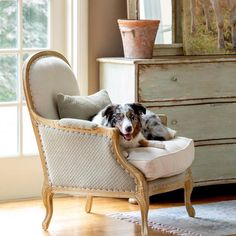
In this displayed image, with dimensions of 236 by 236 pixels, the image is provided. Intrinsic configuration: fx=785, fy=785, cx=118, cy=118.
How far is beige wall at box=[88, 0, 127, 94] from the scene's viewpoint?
17.6 feet

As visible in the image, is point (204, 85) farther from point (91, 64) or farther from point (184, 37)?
point (91, 64)

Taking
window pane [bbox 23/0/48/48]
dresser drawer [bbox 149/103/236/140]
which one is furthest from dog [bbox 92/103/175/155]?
window pane [bbox 23/0/48/48]

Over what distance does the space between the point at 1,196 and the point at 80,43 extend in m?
1.15

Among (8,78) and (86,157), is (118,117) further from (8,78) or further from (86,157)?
(8,78)

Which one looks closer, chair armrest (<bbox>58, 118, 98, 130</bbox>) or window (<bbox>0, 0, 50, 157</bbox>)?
chair armrest (<bbox>58, 118, 98, 130</bbox>)

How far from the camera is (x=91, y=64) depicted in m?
5.39

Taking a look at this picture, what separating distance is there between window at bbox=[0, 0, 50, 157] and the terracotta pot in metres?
0.60

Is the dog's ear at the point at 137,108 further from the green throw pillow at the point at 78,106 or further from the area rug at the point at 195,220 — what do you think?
the area rug at the point at 195,220

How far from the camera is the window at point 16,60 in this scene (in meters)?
5.18

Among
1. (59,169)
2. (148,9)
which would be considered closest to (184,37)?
(148,9)

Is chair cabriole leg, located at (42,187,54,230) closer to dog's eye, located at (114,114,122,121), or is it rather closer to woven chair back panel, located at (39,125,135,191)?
woven chair back panel, located at (39,125,135,191)

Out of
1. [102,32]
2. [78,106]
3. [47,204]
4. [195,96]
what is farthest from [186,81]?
[47,204]

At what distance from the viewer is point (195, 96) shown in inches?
203

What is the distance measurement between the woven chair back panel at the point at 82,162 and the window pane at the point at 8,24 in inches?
38.6
